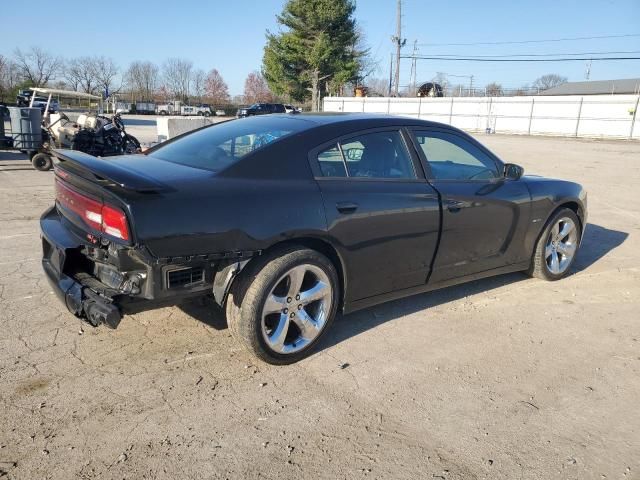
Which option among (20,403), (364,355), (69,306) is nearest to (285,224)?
(364,355)

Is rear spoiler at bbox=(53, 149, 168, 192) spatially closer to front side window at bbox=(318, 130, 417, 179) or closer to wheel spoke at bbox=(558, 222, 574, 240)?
front side window at bbox=(318, 130, 417, 179)

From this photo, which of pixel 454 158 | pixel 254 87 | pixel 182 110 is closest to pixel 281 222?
pixel 454 158

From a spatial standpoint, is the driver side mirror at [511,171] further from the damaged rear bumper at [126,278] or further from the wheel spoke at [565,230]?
the damaged rear bumper at [126,278]

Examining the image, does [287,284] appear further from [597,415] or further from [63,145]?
[63,145]

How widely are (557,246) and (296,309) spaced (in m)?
3.11

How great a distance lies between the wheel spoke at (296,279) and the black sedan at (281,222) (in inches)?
0.5

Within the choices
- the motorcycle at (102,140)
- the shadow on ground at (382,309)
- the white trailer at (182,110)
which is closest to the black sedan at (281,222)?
the shadow on ground at (382,309)

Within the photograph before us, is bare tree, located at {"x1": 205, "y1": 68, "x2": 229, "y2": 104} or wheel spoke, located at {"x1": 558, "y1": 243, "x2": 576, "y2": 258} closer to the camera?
wheel spoke, located at {"x1": 558, "y1": 243, "x2": 576, "y2": 258}

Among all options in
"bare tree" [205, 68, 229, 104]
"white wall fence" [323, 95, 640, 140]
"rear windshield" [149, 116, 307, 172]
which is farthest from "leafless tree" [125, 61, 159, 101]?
"rear windshield" [149, 116, 307, 172]

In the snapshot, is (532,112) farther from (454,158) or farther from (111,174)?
(111,174)

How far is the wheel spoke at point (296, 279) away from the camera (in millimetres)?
3209

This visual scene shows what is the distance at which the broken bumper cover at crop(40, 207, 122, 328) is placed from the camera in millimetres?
2766

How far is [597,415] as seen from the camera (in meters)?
2.95

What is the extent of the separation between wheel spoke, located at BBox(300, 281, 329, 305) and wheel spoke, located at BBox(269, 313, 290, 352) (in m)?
0.15
